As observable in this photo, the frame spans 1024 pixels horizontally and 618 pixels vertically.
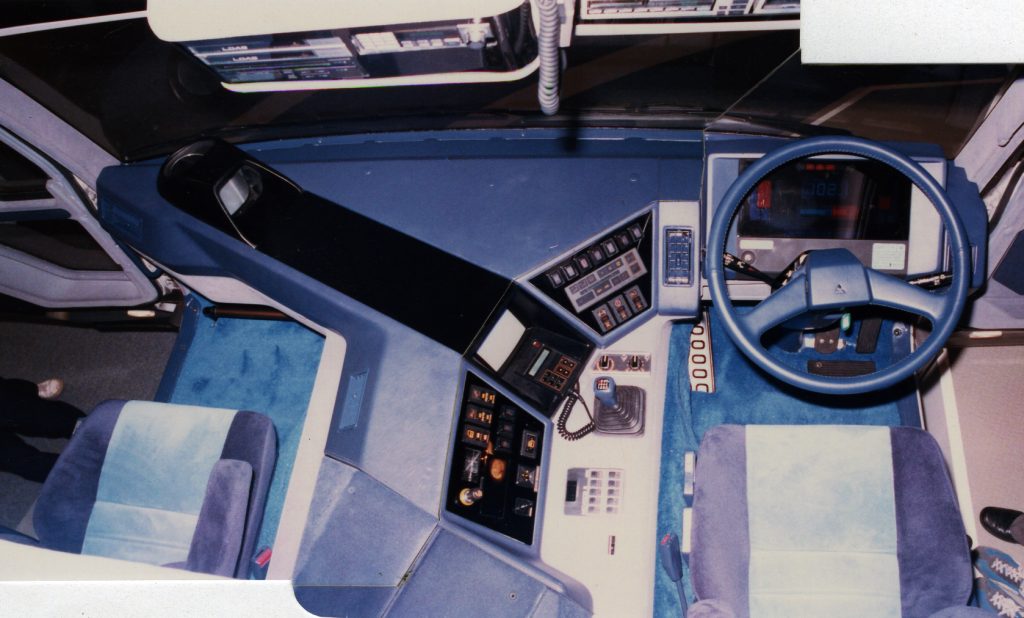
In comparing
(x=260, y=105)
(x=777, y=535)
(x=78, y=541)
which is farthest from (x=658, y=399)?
(x=260, y=105)

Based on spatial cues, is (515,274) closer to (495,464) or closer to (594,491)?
(495,464)

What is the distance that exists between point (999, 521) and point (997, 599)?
338 millimetres

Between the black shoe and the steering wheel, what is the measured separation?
135 cm

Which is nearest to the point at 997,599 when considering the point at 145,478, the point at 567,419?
the point at 567,419

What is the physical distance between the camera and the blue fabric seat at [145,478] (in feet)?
7.23

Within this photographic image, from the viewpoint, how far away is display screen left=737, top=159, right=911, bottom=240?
195 centimetres

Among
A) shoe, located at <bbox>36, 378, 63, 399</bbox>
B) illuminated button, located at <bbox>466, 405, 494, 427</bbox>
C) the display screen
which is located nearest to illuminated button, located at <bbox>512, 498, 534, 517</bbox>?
illuminated button, located at <bbox>466, 405, 494, 427</bbox>

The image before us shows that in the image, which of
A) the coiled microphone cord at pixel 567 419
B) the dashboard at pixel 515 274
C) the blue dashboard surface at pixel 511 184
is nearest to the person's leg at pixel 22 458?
the dashboard at pixel 515 274

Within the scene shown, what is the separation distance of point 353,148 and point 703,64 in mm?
2584

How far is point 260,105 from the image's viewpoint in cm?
440

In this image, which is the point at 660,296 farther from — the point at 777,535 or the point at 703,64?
the point at 703,64

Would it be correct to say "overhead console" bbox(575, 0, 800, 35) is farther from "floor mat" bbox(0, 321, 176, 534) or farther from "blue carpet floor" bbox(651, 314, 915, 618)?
"floor mat" bbox(0, 321, 176, 534)

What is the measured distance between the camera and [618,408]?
2.14 metres

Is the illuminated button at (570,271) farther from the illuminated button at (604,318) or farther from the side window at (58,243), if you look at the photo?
the side window at (58,243)
